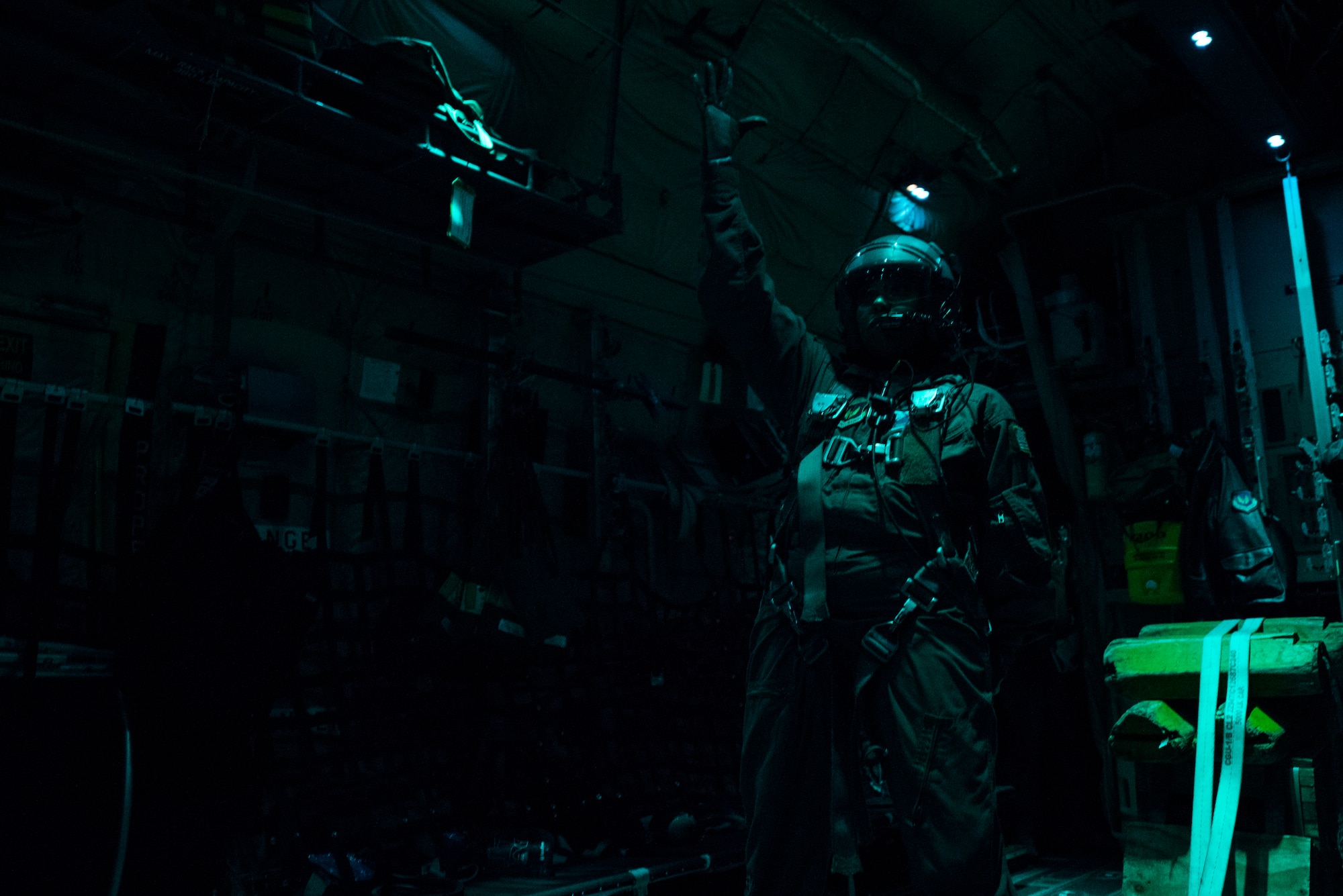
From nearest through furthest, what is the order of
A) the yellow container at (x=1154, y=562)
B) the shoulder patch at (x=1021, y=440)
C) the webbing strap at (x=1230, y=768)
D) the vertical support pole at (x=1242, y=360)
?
the shoulder patch at (x=1021, y=440) < the webbing strap at (x=1230, y=768) < the yellow container at (x=1154, y=562) < the vertical support pole at (x=1242, y=360)

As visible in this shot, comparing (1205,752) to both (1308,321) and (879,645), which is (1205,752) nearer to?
(879,645)

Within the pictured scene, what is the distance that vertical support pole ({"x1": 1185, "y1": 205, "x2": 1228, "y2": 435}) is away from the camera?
6.40 metres

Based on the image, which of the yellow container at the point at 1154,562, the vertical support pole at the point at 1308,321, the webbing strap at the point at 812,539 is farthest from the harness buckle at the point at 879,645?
the vertical support pole at the point at 1308,321

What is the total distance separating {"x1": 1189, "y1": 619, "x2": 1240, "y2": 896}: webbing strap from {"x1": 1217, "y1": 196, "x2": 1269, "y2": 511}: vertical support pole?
9.59 ft

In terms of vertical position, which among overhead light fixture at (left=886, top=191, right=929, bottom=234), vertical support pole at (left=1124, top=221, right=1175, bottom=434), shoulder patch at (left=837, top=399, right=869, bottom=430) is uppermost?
overhead light fixture at (left=886, top=191, right=929, bottom=234)

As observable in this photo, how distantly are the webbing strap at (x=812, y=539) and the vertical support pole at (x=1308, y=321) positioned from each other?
436 cm

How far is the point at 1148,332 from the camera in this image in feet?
22.2

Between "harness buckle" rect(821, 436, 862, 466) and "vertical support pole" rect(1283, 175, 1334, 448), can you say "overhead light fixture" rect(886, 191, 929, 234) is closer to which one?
"vertical support pole" rect(1283, 175, 1334, 448)

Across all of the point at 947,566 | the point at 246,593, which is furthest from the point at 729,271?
the point at 246,593

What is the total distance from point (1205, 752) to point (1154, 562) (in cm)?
288

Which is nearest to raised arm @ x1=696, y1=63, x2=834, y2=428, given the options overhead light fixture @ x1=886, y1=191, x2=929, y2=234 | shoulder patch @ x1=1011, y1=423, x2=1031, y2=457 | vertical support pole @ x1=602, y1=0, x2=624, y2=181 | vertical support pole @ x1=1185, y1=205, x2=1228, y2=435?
shoulder patch @ x1=1011, y1=423, x2=1031, y2=457

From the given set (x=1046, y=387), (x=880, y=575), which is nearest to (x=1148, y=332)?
(x=1046, y=387)

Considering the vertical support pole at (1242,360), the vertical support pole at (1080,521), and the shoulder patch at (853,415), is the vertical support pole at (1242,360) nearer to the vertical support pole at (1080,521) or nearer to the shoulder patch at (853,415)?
the vertical support pole at (1080,521)

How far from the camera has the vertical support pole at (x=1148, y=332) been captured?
6617 millimetres
